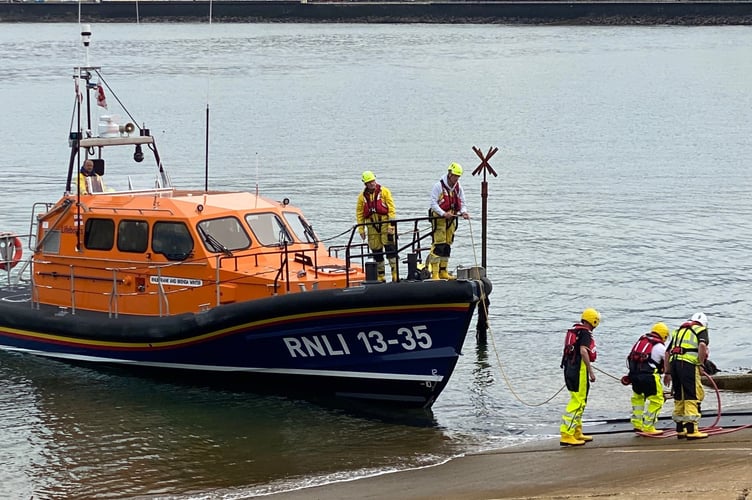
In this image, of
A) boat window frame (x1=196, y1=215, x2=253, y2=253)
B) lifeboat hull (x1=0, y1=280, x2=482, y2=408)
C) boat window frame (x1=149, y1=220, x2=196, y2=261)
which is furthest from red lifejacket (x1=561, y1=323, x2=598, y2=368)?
boat window frame (x1=149, y1=220, x2=196, y2=261)

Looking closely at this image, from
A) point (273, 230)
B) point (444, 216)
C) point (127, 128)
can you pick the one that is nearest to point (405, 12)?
point (127, 128)

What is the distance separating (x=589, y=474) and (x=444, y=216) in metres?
3.99

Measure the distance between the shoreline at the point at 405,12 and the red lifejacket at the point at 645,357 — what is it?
78.4m

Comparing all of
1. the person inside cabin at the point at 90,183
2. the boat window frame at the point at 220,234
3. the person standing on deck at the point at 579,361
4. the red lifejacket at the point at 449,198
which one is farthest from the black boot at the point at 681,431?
the person inside cabin at the point at 90,183

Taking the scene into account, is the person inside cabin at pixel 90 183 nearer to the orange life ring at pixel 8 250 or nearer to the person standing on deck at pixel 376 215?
the orange life ring at pixel 8 250

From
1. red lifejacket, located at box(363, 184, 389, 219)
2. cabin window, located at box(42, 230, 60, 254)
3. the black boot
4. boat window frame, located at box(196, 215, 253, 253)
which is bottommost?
the black boot

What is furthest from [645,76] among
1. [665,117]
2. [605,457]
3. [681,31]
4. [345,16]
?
[605,457]

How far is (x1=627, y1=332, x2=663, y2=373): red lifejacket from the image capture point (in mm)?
10734

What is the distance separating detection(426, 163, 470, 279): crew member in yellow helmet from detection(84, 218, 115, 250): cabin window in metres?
3.86

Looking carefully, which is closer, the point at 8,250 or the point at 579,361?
the point at 579,361

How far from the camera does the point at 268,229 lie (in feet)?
45.1

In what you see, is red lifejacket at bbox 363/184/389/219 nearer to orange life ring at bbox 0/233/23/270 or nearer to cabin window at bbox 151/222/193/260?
cabin window at bbox 151/222/193/260

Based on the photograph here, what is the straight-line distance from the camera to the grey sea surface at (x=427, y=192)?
12227mm

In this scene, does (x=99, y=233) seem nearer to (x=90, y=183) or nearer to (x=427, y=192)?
(x=90, y=183)
